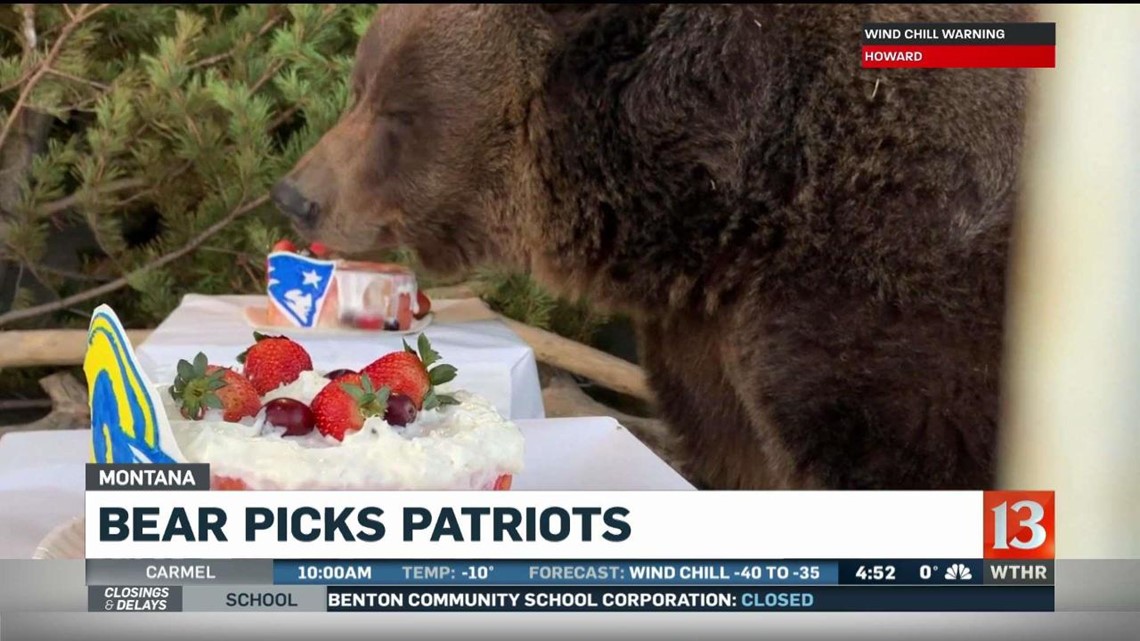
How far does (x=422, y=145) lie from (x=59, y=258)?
783mm

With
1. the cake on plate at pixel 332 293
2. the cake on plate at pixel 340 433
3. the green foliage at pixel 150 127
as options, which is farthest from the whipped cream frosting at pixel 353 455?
the green foliage at pixel 150 127

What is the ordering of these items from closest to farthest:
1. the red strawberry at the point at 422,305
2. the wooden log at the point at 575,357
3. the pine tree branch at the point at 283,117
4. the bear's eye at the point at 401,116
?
the bear's eye at the point at 401,116, the red strawberry at the point at 422,305, the pine tree branch at the point at 283,117, the wooden log at the point at 575,357

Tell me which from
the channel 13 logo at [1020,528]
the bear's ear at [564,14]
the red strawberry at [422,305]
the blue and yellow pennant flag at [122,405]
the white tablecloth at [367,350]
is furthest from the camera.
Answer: the red strawberry at [422,305]

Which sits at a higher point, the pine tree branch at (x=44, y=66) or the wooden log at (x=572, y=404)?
the pine tree branch at (x=44, y=66)

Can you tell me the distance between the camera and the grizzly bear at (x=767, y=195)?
3.59 ft

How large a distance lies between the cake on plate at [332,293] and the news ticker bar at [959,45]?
0.80 m

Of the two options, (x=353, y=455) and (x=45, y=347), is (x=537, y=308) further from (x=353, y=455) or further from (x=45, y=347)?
(x=353, y=455)

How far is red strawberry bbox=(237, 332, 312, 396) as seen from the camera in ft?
3.36

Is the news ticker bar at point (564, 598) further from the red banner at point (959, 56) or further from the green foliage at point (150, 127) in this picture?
the green foliage at point (150, 127)

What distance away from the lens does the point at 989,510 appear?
3.30 ft

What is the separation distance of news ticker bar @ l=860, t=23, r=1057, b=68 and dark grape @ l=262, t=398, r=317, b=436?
59 cm

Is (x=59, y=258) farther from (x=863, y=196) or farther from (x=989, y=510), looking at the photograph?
(x=989, y=510)

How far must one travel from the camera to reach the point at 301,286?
1.69m

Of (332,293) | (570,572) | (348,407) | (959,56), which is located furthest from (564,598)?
(332,293)
